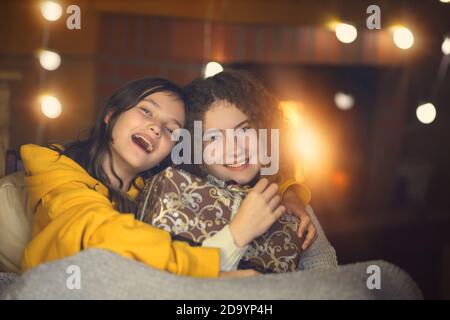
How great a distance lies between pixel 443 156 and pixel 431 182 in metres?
0.09

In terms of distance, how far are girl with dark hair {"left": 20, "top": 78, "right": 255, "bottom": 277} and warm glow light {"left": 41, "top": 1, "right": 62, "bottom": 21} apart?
0.52 m

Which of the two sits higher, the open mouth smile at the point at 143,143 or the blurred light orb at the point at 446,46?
the blurred light orb at the point at 446,46

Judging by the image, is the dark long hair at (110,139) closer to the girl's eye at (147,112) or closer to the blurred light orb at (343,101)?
the girl's eye at (147,112)

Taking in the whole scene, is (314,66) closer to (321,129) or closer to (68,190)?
(321,129)

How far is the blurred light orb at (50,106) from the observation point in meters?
1.32

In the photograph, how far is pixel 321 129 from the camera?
1.75 metres

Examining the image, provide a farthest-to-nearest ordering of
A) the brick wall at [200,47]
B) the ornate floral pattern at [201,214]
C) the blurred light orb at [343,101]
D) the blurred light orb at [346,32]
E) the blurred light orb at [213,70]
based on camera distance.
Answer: the blurred light orb at [343,101]
the blurred light orb at [346,32]
the brick wall at [200,47]
the blurred light orb at [213,70]
the ornate floral pattern at [201,214]

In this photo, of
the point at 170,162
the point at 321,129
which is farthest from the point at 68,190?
the point at 321,129

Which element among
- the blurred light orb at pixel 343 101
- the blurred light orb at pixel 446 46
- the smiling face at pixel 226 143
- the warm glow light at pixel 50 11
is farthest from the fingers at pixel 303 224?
the blurred light orb at pixel 446 46

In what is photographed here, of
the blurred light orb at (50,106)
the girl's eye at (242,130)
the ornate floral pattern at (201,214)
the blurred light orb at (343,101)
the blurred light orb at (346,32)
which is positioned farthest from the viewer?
the blurred light orb at (343,101)

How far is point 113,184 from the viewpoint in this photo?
88cm

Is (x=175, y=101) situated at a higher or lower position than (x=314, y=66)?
lower

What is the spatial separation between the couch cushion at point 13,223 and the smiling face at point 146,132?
0.16 metres
